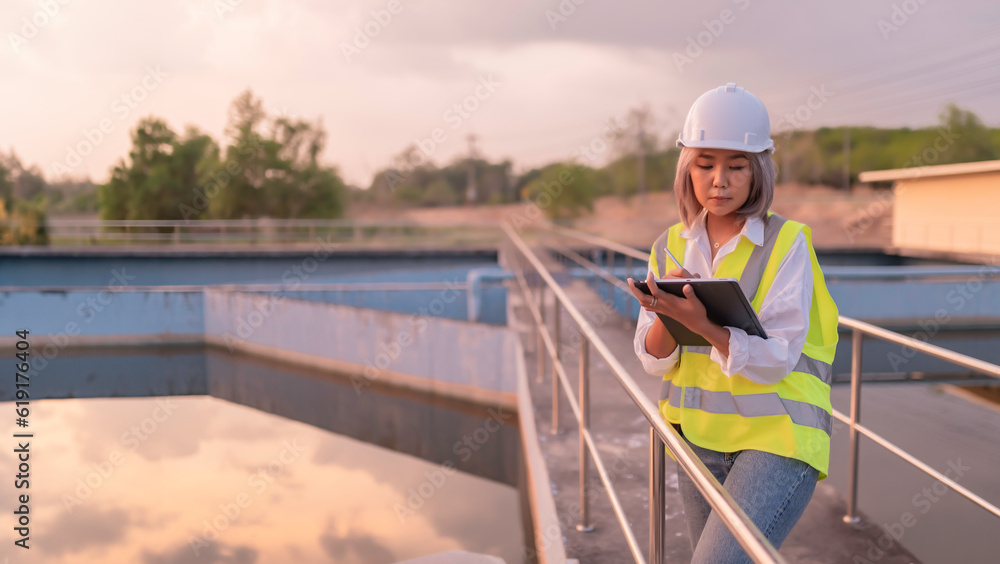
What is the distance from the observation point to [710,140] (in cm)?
135

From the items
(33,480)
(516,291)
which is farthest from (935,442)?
(33,480)

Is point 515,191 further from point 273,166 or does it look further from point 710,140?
point 710,140

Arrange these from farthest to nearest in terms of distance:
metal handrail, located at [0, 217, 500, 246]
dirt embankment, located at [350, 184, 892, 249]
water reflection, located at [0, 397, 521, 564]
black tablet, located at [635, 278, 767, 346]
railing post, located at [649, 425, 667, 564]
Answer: dirt embankment, located at [350, 184, 892, 249]
metal handrail, located at [0, 217, 500, 246]
water reflection, located at [0, 397, 521, 564]
railing post, located at [649, 425, 667, 564]
black tablet, located at [635, 278, 767, 346]

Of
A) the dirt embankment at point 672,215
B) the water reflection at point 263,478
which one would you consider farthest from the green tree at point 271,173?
the water reflection at point 263,478

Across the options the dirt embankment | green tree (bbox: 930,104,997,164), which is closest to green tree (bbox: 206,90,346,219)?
the dirt embankment

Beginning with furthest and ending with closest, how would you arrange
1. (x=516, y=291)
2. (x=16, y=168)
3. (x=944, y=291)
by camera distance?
(x=16, y=168), (x=944, y=291), (x=516, y=291)

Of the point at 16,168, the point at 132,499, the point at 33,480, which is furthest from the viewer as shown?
the point at 16,168

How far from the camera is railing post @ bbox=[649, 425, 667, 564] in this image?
1.60 metres

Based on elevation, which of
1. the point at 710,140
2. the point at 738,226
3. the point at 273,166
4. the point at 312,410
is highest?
the point at 273,166

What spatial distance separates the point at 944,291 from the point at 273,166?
2912cm

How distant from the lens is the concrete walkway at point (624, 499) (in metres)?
2.67

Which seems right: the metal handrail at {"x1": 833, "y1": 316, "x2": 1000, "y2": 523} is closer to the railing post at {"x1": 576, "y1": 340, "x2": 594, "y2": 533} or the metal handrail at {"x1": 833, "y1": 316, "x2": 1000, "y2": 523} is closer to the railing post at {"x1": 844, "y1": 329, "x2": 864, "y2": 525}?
the railing post at {"x1": 844, "y1": 329, "x2": 864, "y2": 525}

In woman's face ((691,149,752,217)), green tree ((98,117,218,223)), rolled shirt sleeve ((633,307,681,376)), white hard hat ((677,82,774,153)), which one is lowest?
rolled shirt sleeve ((633,307,681,376))

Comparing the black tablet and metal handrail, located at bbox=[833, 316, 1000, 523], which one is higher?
the black tablet
